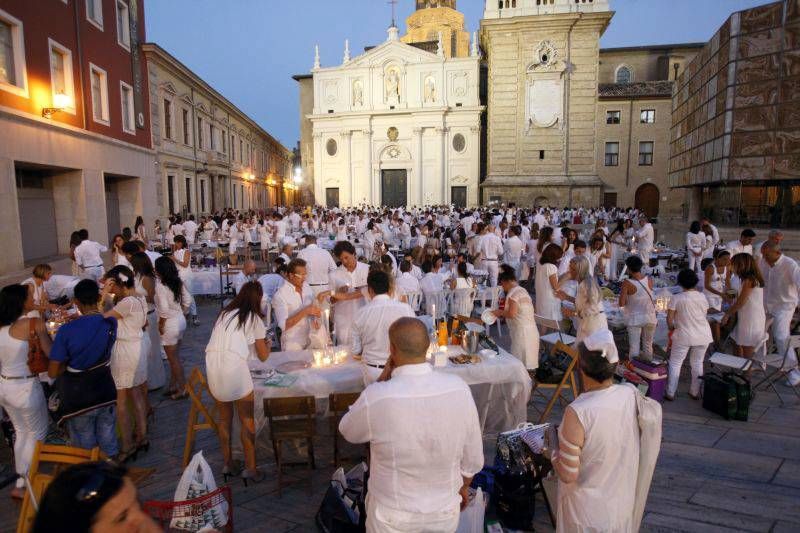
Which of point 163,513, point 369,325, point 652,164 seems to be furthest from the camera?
point 652,164

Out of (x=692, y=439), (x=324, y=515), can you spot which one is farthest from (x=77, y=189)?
(x=692, y=439)

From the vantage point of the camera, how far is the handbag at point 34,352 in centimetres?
421

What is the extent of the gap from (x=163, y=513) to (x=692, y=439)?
5217 millimetres

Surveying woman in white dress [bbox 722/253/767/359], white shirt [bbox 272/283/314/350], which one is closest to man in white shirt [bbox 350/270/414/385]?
white shirt [bbox 272/283/314/350]

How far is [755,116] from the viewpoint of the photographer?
1756 cm

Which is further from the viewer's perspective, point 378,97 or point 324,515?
point 378,97

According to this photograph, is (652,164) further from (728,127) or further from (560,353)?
(560,353)

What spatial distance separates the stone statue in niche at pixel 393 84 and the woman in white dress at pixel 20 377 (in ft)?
117

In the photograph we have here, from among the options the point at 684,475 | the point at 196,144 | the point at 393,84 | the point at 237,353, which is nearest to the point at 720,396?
the point at 684,475

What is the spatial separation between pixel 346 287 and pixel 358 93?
3440 centimetres

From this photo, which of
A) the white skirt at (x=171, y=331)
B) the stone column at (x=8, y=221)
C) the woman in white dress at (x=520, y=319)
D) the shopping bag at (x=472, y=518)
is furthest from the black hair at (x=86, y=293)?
the stone column at (x=8, y=221)

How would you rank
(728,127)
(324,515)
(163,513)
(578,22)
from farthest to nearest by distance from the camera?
(578,22)
(728,127)
(324,515)
(163,513)

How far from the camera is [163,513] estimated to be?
10.8 ft

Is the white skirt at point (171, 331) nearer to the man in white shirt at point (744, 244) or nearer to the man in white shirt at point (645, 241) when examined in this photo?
the man in white shirt at point (744, 244)
